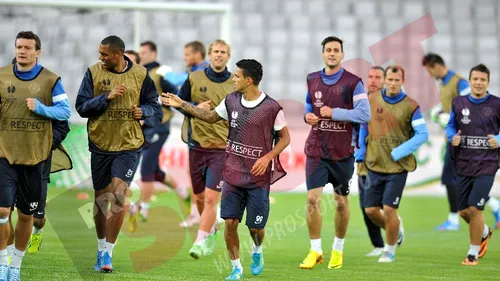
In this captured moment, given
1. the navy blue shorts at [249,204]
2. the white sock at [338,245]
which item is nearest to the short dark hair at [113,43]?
the navy blue shorts at [249,204]

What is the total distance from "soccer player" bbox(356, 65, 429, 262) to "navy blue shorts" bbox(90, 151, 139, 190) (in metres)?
3.20

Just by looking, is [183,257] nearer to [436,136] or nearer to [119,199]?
[119,199]

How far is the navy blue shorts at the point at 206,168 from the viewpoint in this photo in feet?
38.0

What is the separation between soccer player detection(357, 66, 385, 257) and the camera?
40.0ft

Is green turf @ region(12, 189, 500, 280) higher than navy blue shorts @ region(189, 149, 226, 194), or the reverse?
navy blue shorts @ region(189, 149, 226, 194)

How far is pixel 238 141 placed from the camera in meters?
9.40

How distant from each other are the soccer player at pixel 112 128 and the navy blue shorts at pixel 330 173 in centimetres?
198

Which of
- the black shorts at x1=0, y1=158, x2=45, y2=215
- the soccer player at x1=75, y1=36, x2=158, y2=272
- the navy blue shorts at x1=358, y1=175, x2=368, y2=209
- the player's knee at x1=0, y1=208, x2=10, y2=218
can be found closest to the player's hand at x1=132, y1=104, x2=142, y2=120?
the soccer player at x1=75, y1=36, x2=158, y2=272

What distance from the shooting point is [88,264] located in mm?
10109

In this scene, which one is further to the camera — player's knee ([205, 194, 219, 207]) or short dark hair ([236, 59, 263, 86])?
player's knee ([205, 194, 219, 207])

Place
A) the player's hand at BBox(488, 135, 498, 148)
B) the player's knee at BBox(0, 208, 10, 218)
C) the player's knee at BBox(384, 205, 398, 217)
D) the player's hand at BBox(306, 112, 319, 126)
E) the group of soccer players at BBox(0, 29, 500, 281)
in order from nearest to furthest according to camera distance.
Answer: the player's knee at BBox(0, 208, 10, 218) → the group of soccer players at BBox(0, 29, 500, 281) → the player's hand at BBox(306, 112, 319, 126) → the player's hand at BBox(488, 135, 498, 148) → the player's knee at BBox(384, 205, 398, 217)

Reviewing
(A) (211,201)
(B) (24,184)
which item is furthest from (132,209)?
(B) (24,184)

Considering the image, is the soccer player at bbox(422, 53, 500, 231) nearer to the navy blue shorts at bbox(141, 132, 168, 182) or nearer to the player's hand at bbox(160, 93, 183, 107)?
the navy blue shorts at bbox(141, 132, 168, 182)

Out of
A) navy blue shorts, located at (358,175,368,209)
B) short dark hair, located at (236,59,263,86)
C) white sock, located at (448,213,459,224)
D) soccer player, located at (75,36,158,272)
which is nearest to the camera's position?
short dark hair, located at (236,59,263,86)
